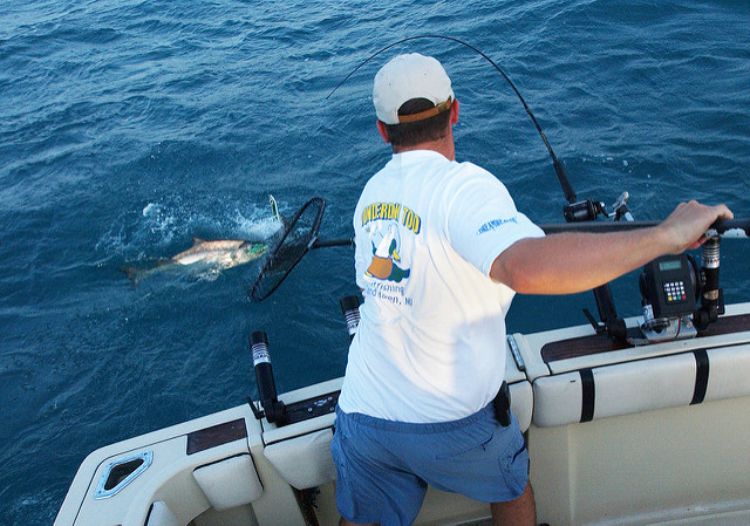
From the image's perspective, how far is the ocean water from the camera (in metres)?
5.68

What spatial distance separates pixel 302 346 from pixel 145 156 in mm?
4696

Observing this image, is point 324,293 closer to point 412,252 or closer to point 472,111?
point 472,111

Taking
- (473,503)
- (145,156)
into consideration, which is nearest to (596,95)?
A: (145,156)

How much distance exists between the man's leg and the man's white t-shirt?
0.48 meters

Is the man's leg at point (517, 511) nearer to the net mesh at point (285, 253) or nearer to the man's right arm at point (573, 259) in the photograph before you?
the man's right arm at point (573, 259)

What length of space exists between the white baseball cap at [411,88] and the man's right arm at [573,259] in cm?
59

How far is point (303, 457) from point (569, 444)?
1156mm


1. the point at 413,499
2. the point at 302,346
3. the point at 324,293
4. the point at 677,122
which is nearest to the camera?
the point at 413,499

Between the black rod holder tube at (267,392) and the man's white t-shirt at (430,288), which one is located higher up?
the man's white t-shirt at (430,288)

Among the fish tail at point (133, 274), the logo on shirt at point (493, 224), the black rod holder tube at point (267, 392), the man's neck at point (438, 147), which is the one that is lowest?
the fish tail at point (133, 274)

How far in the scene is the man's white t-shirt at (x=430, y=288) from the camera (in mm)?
1754

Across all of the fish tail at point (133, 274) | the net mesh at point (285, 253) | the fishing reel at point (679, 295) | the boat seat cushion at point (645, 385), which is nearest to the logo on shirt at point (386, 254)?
the boat seat cushion at point (645, 385)

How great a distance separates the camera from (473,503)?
3148 mm

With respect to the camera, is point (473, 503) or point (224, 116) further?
point (224, 116)
